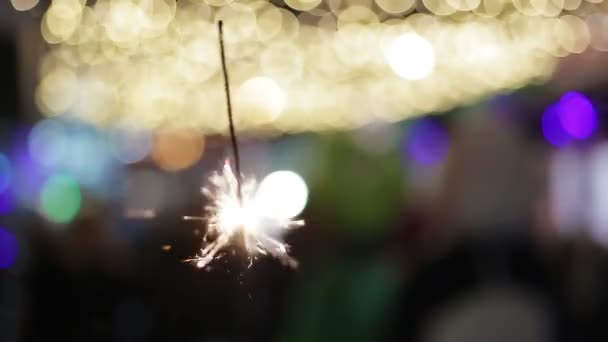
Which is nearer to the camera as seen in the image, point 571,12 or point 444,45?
point 571,12

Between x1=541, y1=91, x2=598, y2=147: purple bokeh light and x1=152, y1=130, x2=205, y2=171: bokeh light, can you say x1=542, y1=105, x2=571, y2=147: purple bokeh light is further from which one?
x1=152, y1=130, x2=205, y2=171: bokeh light

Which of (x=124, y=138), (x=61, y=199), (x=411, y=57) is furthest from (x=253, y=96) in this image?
(x=124, y=138)

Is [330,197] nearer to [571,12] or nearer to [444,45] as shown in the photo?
[571,12]

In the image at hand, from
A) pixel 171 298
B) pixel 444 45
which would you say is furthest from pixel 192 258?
pixel 444 45

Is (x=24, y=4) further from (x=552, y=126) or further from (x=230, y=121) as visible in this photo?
(x=552, y=126)

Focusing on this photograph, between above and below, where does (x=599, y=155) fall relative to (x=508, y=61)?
below

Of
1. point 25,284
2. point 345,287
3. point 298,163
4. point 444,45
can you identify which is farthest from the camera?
point 444,45

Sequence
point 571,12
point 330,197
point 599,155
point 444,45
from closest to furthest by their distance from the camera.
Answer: point 330,197 < point 571,12 < point 599,155 < point 444,45

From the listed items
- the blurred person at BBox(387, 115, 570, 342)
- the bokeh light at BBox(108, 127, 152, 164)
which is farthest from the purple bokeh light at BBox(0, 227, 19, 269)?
the bokeh light at BBox(108, 127, 152, 164)
